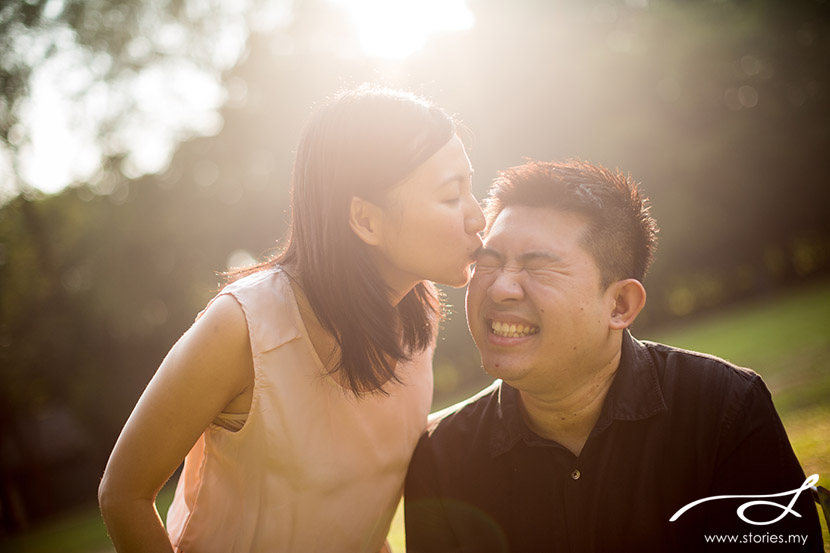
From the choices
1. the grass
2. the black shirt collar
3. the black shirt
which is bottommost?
the grass

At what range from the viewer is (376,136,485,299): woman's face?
328 centimetres

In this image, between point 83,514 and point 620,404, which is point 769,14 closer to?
point 620,404

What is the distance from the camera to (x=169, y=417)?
9.65 ft

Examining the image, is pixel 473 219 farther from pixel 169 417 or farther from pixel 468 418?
pixel 169 417

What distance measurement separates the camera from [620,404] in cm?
325

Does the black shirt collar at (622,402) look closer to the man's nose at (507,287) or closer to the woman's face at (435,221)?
the man's nose at (507,287)

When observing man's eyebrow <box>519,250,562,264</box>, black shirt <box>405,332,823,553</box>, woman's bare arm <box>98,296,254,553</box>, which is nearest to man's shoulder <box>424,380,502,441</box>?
black shirt <box>405,332,823,553</box>

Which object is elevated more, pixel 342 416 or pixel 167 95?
pixel 167 95

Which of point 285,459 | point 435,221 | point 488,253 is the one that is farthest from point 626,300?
point 285,459

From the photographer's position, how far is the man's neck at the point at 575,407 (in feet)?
11.0

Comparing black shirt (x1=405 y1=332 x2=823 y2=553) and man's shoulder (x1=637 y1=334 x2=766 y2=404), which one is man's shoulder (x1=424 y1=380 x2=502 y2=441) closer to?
black shirt (x1=405 y1=332 x2=823 y2=553)

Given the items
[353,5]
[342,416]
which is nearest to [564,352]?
[342,416]

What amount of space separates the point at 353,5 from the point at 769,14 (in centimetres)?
1539

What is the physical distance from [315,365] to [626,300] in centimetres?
159
